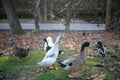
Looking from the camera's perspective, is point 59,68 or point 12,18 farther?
point 12,18

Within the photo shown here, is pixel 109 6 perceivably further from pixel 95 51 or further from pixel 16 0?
pixel 16 0

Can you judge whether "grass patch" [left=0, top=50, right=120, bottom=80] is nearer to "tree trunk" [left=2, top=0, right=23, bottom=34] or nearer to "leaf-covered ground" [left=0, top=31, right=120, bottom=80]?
"leaf-covered ground" [left=0, top=31, right=120, bottom=80]

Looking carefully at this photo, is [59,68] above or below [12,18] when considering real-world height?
below

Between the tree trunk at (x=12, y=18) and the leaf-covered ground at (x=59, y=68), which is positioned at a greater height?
the tree trunk at (x=12, y=18)

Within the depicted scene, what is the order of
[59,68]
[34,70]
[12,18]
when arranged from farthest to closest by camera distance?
[12,18], [59,68], [34,70]

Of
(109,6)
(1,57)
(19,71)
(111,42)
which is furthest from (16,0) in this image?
(19,71)

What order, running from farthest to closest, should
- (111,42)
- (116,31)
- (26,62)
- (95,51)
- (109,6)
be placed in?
(109,6), (116,31), (111,42), (95,51), (26,62)

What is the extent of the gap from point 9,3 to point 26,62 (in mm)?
6517

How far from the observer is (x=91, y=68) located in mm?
6992

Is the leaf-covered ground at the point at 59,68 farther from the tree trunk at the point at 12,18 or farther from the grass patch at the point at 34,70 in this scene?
the tree trunk at the point at 12,18

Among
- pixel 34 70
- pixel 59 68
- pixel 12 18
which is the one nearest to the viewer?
pixel 34 70

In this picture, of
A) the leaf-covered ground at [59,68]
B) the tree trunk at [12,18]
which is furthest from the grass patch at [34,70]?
the tree trunk at [12,18]

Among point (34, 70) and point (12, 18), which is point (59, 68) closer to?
point (34, 70)

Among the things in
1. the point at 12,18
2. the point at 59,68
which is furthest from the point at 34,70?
the point at 12,18
